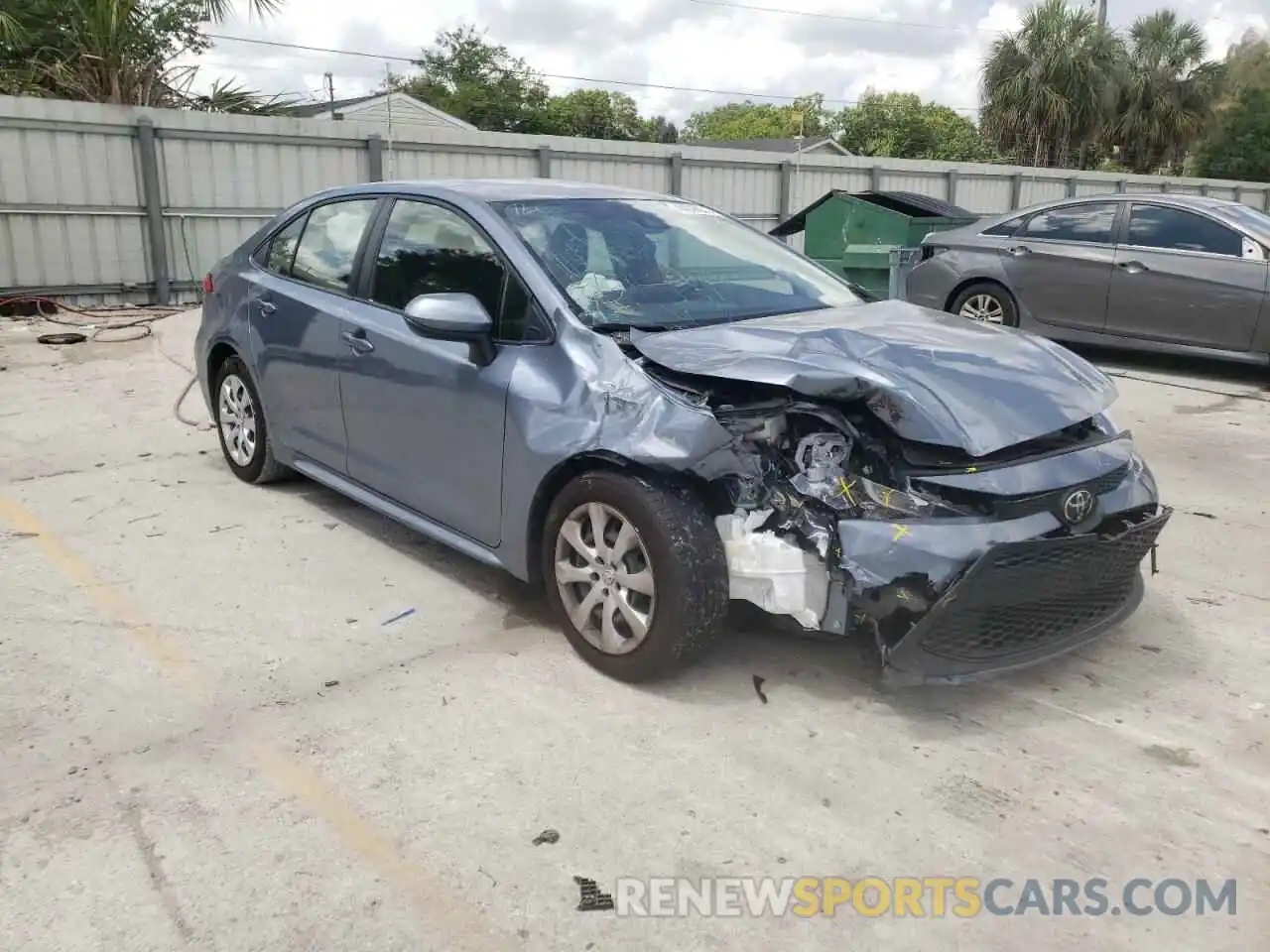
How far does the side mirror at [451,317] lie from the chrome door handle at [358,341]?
2.14 ft

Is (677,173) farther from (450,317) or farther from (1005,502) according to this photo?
(1005,502)

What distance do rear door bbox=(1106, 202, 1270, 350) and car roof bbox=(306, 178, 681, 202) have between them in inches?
220

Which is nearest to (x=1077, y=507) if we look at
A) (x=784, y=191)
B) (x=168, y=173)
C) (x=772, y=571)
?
(x=772, y=571)

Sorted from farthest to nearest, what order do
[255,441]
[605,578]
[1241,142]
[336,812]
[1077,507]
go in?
[1241,142] → [255,441] → [605,578] → [1077,507] → [336,812]

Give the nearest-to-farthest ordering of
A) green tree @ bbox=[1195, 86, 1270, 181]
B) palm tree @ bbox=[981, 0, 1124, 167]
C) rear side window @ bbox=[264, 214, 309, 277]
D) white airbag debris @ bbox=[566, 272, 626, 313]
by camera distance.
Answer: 1. white airbag debris @ bbox=[566, 272, 626, 313]
2. rear side window @ bbox=[264, 214, 309, 277]
3. palm tree @ bbox=[981, 0, 1124, 167]
4. green tree @ bbox=[1195, 86, 1270, 181]

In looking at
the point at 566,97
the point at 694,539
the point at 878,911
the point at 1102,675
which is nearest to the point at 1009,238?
the point at 1102,675

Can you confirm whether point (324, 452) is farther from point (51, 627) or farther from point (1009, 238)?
point (1009, 238)

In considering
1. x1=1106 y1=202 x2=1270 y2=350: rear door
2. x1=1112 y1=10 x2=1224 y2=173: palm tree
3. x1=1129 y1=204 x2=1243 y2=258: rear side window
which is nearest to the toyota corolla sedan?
x1=1106 y1=202 x2=1270 y2=350: rear door

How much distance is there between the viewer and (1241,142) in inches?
1556

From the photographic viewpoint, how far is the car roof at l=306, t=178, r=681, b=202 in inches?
161

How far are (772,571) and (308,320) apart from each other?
101 inches

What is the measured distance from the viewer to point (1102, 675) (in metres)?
3.52

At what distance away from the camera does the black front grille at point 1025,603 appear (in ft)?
9.64

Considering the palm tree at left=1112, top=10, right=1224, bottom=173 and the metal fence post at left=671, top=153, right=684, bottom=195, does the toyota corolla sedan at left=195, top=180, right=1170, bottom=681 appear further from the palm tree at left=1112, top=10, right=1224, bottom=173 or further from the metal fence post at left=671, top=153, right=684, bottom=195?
the palm tree at left=1112, top=10, right=1224, bottom=173
